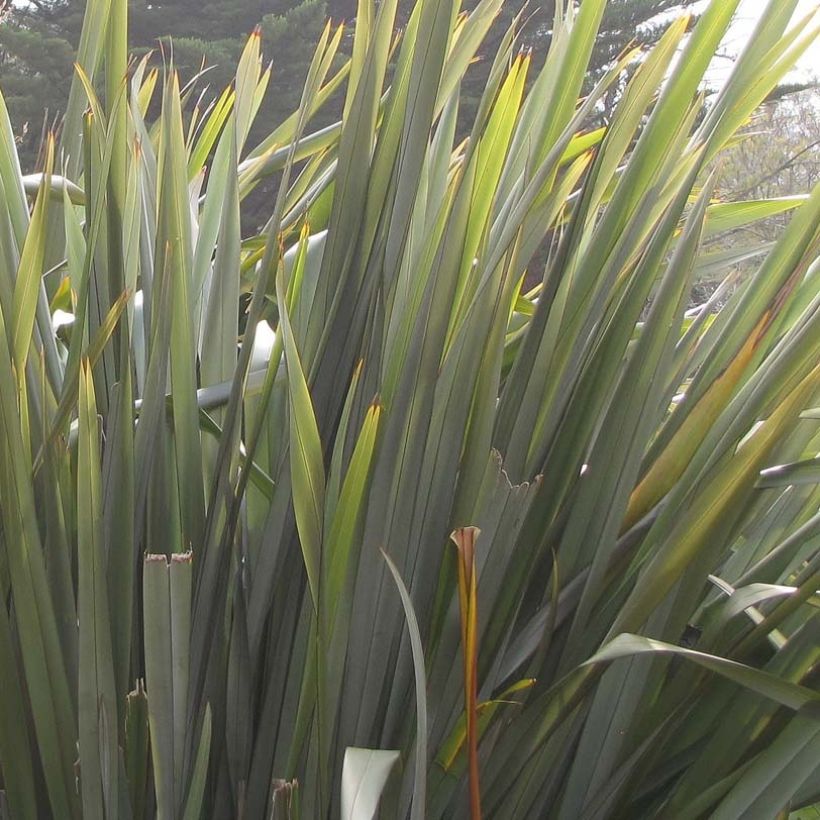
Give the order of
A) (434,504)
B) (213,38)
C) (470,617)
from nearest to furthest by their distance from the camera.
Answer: (470,617) → (434,504) → (213,38)

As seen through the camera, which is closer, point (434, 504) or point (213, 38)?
point (434, 504)

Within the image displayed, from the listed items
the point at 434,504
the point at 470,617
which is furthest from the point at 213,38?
the point at 470,617

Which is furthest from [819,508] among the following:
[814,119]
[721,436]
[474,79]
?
[814,119]

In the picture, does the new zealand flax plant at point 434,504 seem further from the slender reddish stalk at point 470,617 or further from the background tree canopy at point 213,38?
the background tree canopy at point 213,38

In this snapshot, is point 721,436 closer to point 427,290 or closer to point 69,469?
point 427,290

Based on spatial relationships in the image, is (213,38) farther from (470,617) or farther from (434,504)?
(470,617)

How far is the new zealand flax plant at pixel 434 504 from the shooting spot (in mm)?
484

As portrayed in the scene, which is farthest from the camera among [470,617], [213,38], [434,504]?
[213,38]

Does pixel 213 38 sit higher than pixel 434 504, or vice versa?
pixel 213 38

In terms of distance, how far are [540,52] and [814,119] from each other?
Result: 376 cm

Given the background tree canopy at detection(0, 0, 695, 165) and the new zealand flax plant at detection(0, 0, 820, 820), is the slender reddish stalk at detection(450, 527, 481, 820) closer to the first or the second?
the new zealand flax plant at detection(0, 0, 820, 820)

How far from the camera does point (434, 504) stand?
535 mm

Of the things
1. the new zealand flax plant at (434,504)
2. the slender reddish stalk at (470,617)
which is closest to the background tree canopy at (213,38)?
the new zealand flax plant at (434,504)

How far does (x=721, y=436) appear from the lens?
0.55 metres
